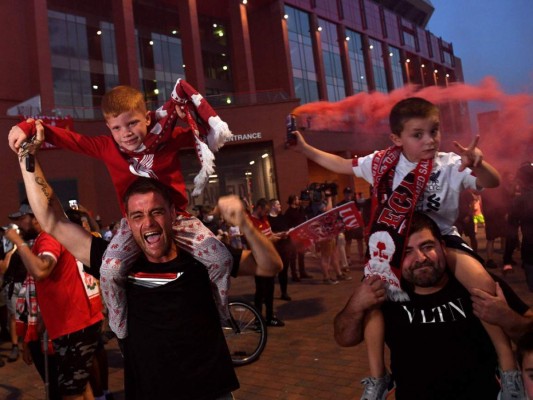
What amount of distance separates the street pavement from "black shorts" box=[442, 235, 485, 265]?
177cm

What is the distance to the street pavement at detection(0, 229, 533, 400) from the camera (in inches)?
193

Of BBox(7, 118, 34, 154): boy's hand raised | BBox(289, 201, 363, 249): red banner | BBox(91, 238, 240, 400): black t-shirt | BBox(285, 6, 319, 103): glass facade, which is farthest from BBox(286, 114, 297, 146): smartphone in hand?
BBox(285, 6, 319, 103): glass facade

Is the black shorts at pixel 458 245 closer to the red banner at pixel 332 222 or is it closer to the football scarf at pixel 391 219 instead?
the football scarf at pixel 391 219

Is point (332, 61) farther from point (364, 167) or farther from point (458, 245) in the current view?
point (458, 245)

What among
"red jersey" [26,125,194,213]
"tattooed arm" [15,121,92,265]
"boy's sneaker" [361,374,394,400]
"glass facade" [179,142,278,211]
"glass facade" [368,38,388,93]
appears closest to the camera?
"tattooed arm" [15,121,92,265]

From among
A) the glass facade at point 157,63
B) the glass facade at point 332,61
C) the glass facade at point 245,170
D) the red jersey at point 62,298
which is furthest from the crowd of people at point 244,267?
the glass facade at point 332,61

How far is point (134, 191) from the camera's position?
97.7 inches

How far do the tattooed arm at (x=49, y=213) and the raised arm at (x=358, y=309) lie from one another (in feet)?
5.36

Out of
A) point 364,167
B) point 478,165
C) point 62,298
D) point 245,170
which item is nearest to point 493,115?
point 364,167

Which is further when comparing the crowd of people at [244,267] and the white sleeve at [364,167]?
the white sleeve at [364,167]

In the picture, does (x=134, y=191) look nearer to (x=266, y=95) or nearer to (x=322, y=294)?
(x=322, y=294)

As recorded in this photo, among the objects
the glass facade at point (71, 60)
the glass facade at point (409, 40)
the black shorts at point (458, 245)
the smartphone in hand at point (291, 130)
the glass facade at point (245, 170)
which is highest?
the glass facade at point (409, 40)

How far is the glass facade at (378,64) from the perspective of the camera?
4431 cm

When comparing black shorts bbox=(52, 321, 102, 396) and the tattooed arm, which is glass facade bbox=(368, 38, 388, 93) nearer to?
black shorts bbox=(52, 321, 102, 396)
